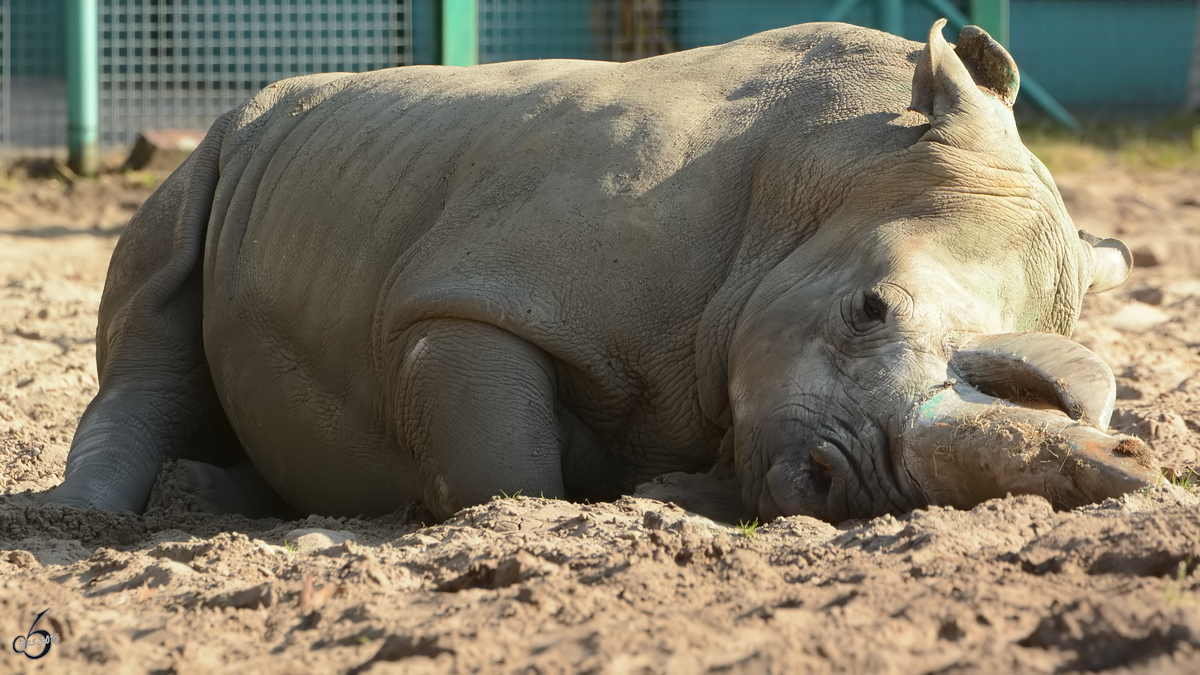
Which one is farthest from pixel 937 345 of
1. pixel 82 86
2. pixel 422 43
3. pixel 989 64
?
pixel 422 43

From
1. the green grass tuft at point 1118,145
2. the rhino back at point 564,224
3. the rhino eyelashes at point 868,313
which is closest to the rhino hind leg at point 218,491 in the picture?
A: the rhino back at point 564,224

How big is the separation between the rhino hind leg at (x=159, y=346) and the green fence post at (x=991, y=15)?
7.32m

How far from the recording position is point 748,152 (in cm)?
382

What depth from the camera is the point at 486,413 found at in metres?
3.66

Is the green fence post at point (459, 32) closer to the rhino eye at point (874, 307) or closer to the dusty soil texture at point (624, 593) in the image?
the dusty soil texture at point (624, 593)

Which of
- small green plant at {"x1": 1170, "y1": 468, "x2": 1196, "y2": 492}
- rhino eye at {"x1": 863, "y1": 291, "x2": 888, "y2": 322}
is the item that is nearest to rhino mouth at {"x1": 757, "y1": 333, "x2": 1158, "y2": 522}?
rhino eye at {"x1": 863, "y1": 291, "x2": 888, "y2": 322}

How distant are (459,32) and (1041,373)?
26.7 feet

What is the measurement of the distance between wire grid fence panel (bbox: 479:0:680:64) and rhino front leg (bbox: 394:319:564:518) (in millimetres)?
8339

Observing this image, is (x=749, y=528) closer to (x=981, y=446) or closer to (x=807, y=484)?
(x=807, y=484)

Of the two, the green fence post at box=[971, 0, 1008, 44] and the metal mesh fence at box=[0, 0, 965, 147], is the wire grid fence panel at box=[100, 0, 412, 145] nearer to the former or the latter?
the metal mesh fence at box=[0, 0, 965, 147]

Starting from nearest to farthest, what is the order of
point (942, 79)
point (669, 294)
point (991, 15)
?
point (942, 79), point (669, 294), point (991, 15)

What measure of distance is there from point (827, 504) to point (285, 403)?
191 cm

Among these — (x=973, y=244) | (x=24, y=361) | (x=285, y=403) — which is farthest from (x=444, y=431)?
(x=24, y=361)

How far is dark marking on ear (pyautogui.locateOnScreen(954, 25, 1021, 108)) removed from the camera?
150 inches
